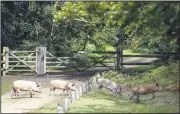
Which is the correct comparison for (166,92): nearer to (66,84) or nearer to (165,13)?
(66,84)

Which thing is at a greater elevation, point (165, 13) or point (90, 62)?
point (165, 13)

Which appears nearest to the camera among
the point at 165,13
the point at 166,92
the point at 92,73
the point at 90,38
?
the point at 165,13

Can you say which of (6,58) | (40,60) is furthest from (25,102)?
(6,58)

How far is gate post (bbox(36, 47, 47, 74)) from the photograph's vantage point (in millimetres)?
21688

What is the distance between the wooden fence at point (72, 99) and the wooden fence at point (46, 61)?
561 centimetres

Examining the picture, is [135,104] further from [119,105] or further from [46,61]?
[46,61]

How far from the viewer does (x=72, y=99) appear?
13164 mm

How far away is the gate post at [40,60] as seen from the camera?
71.2 feet

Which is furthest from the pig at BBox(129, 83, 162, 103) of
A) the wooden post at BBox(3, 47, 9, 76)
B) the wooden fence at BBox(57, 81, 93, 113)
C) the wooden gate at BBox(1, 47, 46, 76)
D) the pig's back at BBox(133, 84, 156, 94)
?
the wooden post at BBox(3, 47, 9, 76)

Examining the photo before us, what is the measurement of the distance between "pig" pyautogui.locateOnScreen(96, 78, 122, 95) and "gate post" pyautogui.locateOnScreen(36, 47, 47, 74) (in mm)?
5833

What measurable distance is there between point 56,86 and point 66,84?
362mm

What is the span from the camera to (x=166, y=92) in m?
14.6

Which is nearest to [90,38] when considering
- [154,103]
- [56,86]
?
[56,86]

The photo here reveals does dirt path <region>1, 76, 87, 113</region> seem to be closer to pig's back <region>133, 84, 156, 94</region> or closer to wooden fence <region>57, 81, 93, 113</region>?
wooden fence <region>57, 81, 93, 113</region>
